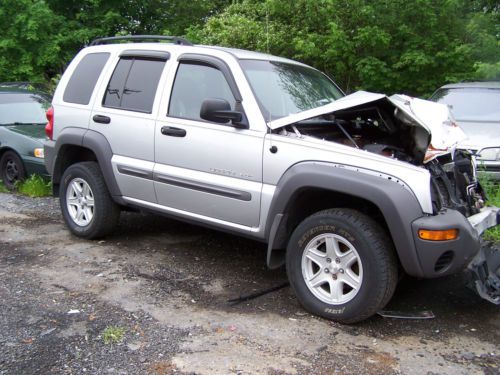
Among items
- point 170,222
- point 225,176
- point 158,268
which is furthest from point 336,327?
point 170,222

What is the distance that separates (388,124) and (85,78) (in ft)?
10.4

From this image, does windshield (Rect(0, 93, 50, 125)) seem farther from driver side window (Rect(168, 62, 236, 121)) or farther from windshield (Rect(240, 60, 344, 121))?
windshield (Rect(240, 60, 344, 121))

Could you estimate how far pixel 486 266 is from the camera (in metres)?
3.98

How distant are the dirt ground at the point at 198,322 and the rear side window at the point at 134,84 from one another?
148 centimetres

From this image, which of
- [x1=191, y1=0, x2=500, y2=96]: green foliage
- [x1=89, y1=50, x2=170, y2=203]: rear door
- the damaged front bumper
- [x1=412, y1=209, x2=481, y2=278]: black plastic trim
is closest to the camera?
[x1=412, y1=209, x2=481, y2=278]: black plastic trim

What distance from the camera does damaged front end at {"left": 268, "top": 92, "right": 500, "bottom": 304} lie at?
3957mm

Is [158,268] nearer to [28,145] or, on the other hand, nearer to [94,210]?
[94,210]

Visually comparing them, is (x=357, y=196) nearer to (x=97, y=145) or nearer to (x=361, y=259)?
(x=361, y=259)

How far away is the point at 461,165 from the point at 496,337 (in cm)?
136

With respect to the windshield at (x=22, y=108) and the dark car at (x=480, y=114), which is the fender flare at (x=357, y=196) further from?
the windshield at (x=22, y=108)

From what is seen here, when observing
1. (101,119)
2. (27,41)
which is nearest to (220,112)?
(101,119)

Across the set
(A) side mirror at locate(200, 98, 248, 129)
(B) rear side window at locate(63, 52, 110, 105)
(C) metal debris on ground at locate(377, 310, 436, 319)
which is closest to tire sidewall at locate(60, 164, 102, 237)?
(B) rear side window at locate(63, 52, 110, 105)

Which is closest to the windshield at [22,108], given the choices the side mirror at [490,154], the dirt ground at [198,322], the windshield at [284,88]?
the dirt ground at [198,322]

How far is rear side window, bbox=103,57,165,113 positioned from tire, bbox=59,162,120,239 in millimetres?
766
